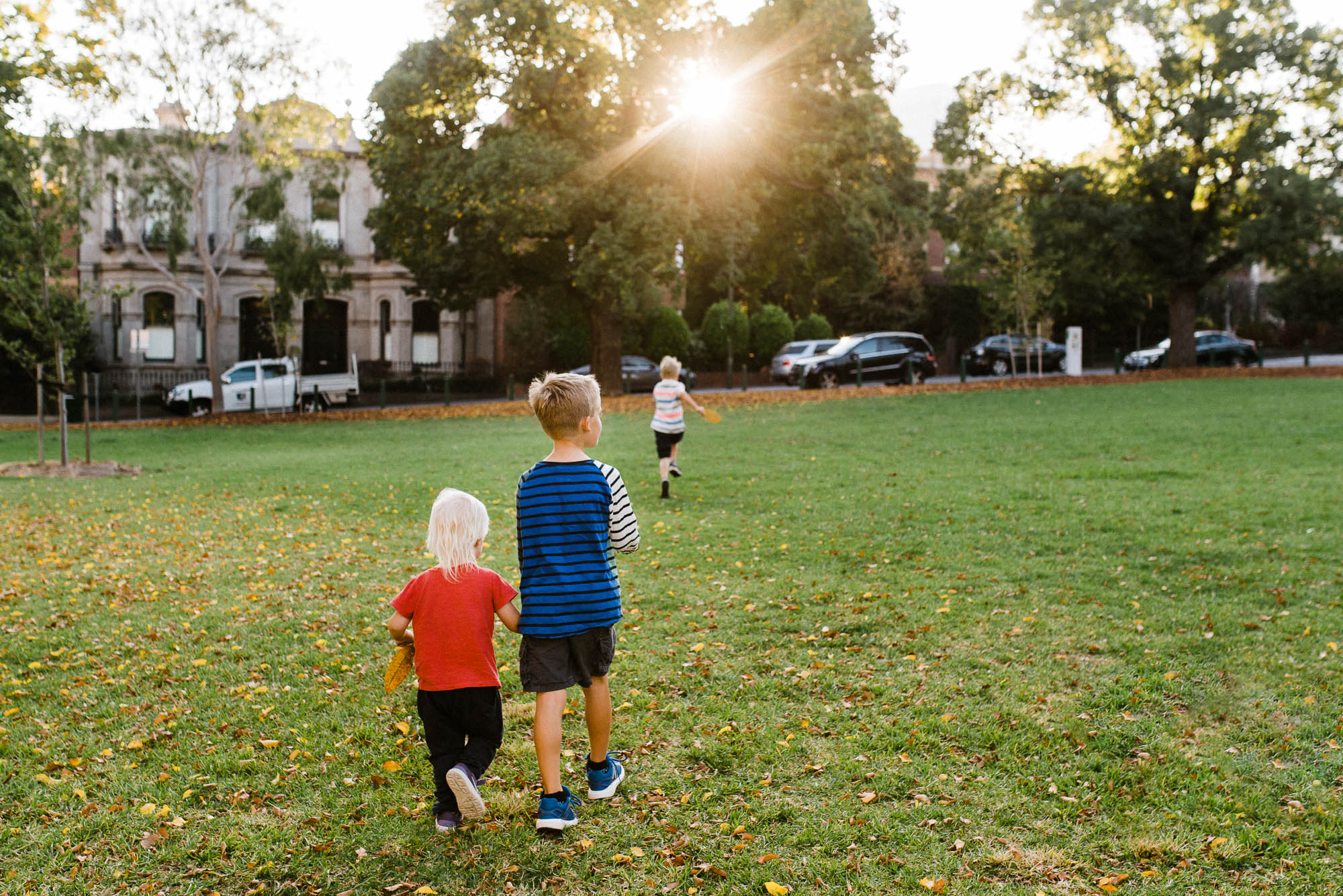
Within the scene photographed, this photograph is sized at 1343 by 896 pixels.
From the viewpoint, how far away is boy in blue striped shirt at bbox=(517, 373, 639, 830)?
3971 mm

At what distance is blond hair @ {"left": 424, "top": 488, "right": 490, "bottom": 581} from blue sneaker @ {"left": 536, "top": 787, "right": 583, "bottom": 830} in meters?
0.92

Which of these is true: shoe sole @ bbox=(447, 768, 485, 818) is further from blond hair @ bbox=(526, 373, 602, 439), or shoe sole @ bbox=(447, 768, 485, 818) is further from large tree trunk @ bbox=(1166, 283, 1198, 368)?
large tree trunk @ bbox=(1166, 283, 1198, 368)

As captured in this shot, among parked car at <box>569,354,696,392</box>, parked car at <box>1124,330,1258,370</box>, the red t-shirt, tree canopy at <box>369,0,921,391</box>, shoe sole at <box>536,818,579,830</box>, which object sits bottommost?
shoe sole at <box>536,818,579,830</box>

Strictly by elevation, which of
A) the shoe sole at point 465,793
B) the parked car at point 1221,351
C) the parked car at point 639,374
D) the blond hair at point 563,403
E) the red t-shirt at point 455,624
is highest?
the parked car at point 1221,351

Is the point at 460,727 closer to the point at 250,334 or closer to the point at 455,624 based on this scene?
the point at 455,624

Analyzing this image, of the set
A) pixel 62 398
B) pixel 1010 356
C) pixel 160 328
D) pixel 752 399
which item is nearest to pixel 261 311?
pixel 160 328

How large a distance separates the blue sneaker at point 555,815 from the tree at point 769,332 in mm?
39480

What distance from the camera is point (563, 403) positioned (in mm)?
3963

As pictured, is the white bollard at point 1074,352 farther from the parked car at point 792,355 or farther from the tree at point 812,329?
the tree at point 812,329

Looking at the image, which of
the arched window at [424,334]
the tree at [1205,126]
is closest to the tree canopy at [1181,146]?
the tree at [1205,126]

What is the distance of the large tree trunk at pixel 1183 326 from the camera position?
1398 inches

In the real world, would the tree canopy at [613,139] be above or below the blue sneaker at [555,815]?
above

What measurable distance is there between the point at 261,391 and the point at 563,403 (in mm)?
30511

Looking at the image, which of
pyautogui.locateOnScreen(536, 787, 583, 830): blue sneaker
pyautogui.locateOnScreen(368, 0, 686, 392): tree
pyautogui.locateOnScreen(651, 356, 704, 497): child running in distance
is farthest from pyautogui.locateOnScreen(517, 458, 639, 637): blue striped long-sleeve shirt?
pyautogui.locateOnScreen(368, 0, 686, 392): tree
